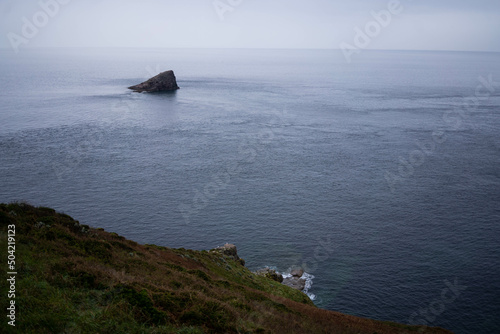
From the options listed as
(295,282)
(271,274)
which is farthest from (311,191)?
(271,274)

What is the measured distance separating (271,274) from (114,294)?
3508cm

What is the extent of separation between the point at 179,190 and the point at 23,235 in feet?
185

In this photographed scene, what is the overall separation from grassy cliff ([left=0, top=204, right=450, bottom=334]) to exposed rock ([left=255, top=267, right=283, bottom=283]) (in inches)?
692

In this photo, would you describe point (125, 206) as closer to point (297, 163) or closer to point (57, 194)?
point (57, 194)

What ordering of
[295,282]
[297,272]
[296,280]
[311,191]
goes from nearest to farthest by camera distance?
1. [295,282]
2. [296,280]
3. [297,272]
4. [311,191]

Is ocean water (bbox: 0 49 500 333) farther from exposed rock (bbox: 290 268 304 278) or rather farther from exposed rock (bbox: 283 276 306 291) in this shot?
exposed rock (bbox: 290 268 304 278)

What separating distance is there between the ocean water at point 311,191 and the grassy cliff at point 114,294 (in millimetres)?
18799

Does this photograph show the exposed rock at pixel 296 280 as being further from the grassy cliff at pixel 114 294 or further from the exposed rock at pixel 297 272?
the grassy cliff at pixel 114 294

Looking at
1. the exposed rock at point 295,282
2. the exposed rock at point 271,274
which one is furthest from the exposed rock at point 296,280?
the exposed rock at point 271,274

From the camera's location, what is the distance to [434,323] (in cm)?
4831

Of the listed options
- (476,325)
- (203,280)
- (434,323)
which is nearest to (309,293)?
(434,323)

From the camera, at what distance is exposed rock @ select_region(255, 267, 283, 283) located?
179 feet

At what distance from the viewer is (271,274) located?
55000 millimetres

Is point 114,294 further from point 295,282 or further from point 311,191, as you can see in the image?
point 311,191
